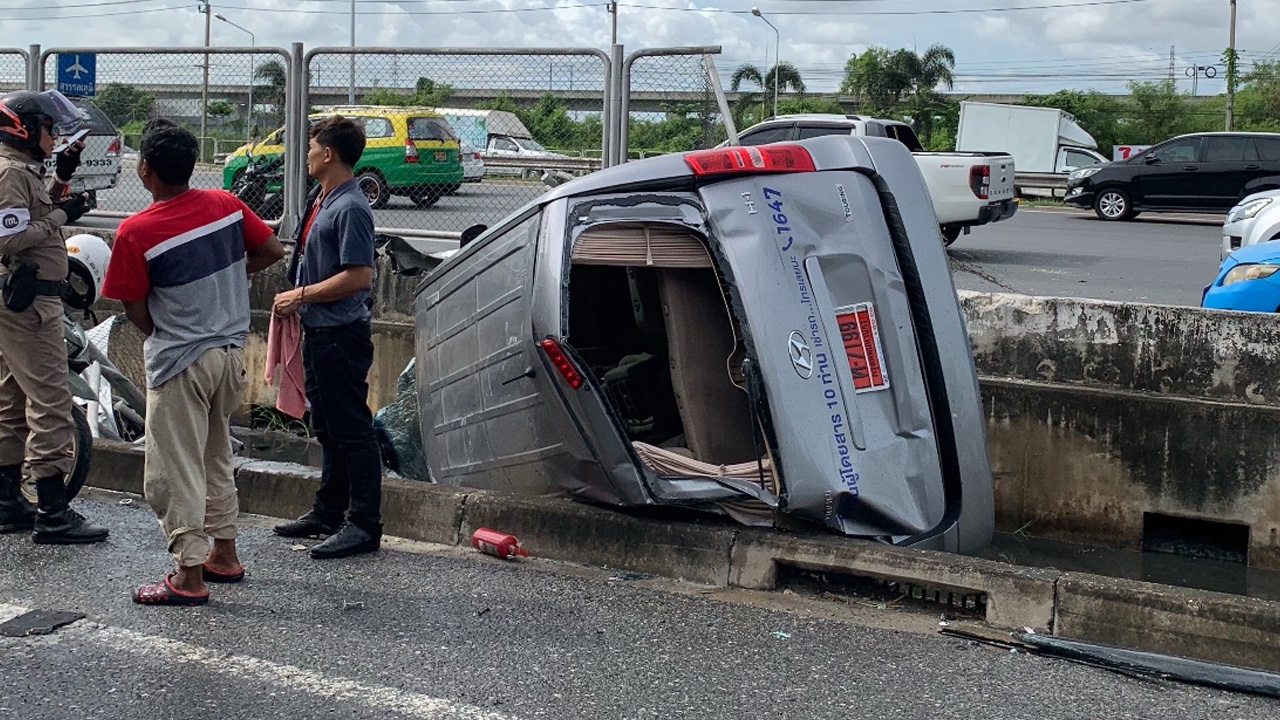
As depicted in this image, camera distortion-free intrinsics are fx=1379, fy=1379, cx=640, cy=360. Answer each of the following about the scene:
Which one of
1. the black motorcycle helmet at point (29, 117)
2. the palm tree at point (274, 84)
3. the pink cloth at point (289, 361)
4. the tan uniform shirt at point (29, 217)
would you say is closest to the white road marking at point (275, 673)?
the pink cloth at point (289, 361)

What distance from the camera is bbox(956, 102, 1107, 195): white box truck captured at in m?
35.1

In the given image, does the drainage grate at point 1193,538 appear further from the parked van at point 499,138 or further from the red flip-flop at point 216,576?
the red flip-flop at point 216,576

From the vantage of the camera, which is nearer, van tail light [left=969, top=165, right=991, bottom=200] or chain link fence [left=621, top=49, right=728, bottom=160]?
chain link fence [left=621, top=49, right=728, bottom=160]

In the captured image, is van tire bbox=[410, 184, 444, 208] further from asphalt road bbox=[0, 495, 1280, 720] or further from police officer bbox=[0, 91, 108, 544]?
asphalt road bbox=[0, 495, 1280, 720]

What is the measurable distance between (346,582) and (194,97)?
5.12 metres

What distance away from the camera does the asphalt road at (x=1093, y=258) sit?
42.3 feet

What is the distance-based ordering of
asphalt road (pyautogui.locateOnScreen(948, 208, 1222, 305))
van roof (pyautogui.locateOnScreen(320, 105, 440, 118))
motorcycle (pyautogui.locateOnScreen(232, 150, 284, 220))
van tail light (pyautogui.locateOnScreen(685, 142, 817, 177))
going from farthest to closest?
asphalt road (pyautogui.locateOnScreen(948, 208, 1222, 305)), motorcycle (pyautogui.locateOnScreen(232, 150, 284, 220)), van roof (pyautogui.locateOnScreen(320, 105, 440, 118)), van tail light (pyautogui.locateOnScreen(685, 142, 817, 177))

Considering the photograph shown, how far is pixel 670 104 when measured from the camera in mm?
8281

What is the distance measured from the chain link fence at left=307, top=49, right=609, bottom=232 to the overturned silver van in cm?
271

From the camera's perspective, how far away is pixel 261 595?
4.99m

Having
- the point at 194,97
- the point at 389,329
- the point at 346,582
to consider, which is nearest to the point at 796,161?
the point at 346,582

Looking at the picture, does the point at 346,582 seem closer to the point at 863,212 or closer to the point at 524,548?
the point at 524,548

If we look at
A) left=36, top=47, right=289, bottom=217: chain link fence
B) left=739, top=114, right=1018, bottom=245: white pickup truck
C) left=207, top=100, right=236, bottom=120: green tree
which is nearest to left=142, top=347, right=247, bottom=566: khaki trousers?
left=36, top=47, right=289, bottom=217: chain link fence

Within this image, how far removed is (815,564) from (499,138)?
15.1 ft
